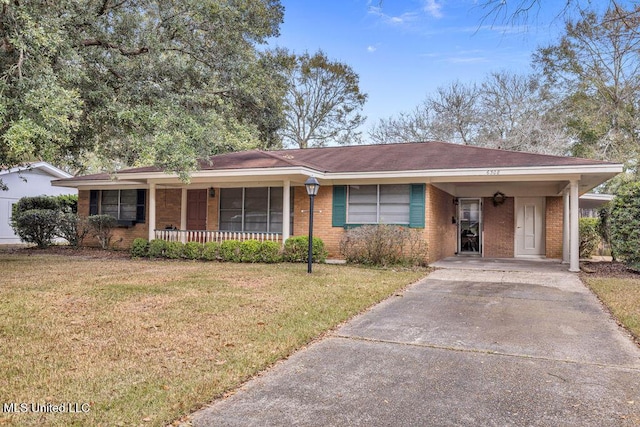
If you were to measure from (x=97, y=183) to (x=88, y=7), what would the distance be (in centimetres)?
753

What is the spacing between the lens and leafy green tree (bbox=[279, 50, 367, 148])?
2878cm

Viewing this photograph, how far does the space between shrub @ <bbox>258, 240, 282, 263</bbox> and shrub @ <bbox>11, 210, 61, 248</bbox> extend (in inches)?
332

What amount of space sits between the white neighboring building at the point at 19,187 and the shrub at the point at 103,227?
24.3 feet

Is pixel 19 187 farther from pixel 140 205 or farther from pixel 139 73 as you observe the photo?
pixel 139 73

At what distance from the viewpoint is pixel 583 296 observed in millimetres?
7680

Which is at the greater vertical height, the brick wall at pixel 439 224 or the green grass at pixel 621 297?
the brick wall at pixel 439 224

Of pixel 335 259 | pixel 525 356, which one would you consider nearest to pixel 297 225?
pixel 335 259

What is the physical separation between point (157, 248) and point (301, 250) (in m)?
4.47

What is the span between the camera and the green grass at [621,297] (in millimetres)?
5766

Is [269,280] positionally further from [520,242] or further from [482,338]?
[520,242]

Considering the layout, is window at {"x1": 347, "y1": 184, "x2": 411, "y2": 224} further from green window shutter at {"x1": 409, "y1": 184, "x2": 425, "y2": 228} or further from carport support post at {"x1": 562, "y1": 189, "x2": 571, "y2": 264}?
carport support post at {"x1": 562, "y1": 189, "x2": 571, "y2": 264}

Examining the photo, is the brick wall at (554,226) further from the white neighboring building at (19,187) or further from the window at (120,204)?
the white neighboring building at (19,187)

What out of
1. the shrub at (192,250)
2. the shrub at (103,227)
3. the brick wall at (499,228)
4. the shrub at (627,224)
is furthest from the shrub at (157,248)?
the shrub at (627,224)

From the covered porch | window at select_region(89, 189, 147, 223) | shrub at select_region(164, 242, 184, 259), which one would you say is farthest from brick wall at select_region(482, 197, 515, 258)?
window at select_region(89, 189, 147, 223)
